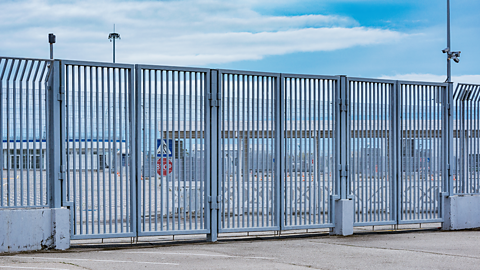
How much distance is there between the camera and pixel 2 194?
7859mm

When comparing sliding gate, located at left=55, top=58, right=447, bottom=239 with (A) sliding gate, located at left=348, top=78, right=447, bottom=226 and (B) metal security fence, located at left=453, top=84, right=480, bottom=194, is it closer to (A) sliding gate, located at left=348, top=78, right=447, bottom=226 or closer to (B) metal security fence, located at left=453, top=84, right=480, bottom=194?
(A) sliding gate, located at left=348, top=78, right=447, bottom=226

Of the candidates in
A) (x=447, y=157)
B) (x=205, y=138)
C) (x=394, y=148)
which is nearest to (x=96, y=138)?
(x=205, y=138)

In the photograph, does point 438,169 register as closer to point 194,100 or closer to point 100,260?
point 194,100

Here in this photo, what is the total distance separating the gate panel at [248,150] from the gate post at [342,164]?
1.31 metres

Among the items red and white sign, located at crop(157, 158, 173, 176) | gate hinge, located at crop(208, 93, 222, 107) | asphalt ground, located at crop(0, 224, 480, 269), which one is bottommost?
asphalt ground, located at crop(0, 224, 480, 269)

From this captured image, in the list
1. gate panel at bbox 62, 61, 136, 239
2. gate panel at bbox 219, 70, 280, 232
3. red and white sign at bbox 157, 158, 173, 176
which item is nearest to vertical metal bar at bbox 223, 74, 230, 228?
gate panel at bbox 219, 70, 280, 232

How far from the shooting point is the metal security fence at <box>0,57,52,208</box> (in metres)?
7.89

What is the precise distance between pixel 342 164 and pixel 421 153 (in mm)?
2191

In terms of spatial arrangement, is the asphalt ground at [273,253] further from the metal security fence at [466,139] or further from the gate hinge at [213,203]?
the metal security fence at [466,139]

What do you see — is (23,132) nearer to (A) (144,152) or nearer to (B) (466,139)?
(A) (144,152)

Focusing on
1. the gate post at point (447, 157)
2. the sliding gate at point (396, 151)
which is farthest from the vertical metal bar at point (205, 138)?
the gate post at point (447, 157)

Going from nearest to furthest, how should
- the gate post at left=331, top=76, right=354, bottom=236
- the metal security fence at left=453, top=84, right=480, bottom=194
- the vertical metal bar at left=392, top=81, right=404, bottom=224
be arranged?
the gate post at left=331, top=76, right=354, bottom=236
the vertical metal bar at left=392, top=81, right=404, bottom=224
the metal security fence at left=453, top=84, right=480, bottom=194

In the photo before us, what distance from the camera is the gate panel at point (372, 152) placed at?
9.92 metres

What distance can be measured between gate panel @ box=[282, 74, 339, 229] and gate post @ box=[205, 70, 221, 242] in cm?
136
